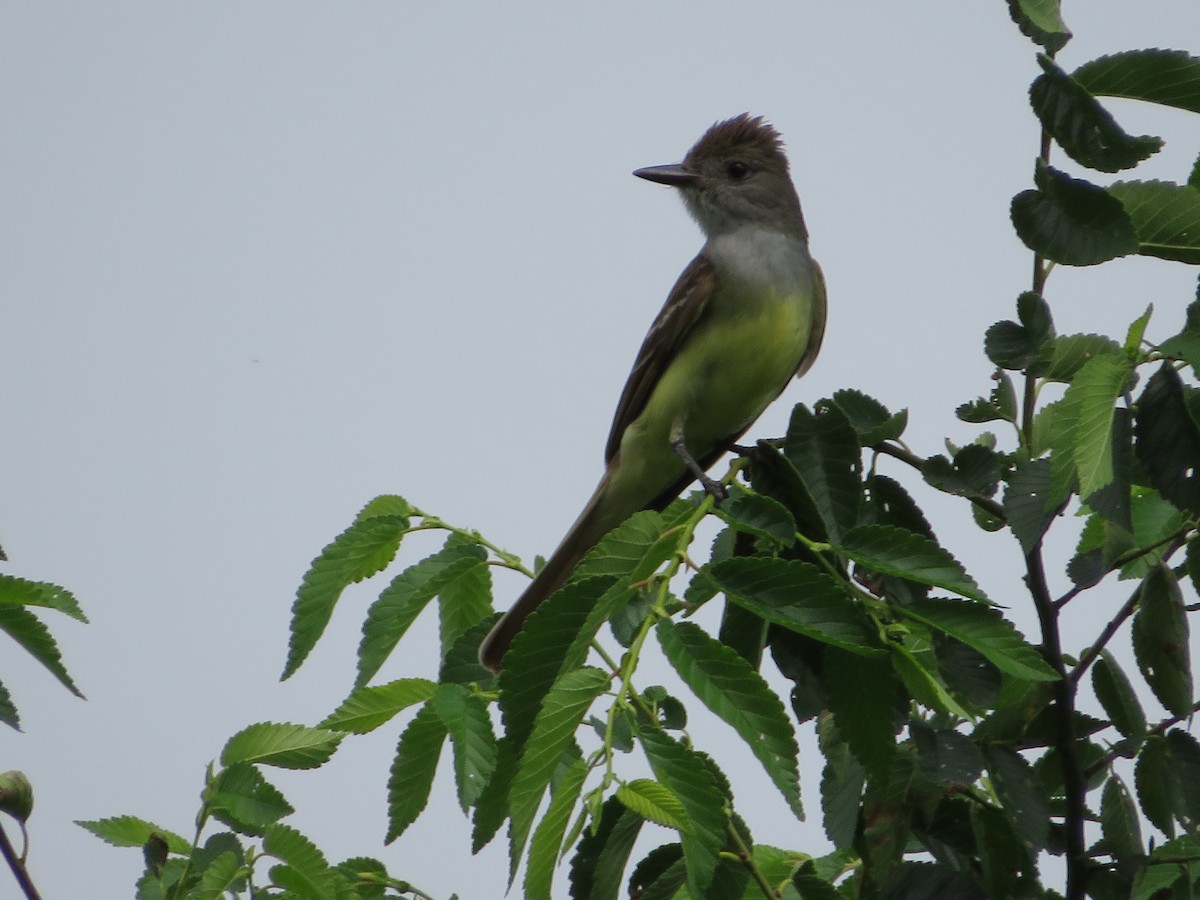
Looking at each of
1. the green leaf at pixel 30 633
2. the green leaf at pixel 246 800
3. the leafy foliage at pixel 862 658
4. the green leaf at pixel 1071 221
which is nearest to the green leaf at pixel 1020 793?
the leafy foliage at pixel 862 658

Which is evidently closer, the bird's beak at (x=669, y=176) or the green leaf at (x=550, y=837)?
the green leaf at (x=550, y=837)

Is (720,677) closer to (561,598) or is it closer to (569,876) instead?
(561,598)

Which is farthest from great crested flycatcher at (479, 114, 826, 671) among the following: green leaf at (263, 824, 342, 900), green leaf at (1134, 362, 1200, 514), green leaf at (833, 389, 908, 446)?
green leaf at (1134, 362, 1200, 514)

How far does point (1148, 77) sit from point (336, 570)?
1744mm

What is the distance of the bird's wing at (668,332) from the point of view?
5.15 m

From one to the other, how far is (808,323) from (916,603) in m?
3.24

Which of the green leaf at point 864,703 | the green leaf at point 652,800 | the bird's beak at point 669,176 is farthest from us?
the bird's beak at point 669,176

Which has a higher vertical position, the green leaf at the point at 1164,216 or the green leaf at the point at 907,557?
the green leaf at the point at 1164,216

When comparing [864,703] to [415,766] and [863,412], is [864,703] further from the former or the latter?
[863,412]

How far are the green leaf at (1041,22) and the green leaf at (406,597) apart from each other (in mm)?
1403

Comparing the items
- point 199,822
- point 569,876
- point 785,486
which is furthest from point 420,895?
point 785,486

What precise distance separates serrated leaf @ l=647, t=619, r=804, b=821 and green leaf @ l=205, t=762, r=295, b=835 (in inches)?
41.0

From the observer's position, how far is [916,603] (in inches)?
83.4

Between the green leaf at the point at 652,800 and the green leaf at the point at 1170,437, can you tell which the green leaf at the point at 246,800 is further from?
the green leaf at the point at 1170,437
